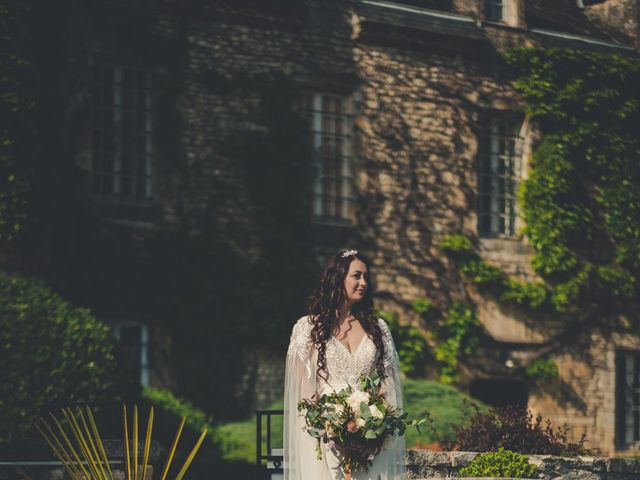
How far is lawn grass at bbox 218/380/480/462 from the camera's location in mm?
15945

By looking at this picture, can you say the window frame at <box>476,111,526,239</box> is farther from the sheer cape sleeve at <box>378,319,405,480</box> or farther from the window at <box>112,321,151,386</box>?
the sheer cape sleeve at <box>378,319,405,480</box>

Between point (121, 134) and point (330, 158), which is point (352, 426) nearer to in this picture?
point (121, 134)

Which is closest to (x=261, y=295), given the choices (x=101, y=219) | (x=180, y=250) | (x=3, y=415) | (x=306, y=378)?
(x=180, y=250)

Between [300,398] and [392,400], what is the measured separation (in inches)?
22.5

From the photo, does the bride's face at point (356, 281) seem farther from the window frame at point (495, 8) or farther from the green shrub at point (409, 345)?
the window frame at point (495, 8)

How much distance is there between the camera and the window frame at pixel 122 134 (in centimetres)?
1792

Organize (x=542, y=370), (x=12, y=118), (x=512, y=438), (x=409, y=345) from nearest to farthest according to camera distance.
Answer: (x=512, y=438), (x=12, y=118), (x=409, y=345), (x=542, y=370)

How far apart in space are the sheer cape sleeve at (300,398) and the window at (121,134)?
10.1 metres

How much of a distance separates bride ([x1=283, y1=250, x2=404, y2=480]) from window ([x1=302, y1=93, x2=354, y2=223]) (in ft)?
36.0

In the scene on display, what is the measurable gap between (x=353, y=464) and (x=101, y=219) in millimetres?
10318

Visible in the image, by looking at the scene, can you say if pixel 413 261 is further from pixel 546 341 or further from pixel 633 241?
pixel 633 241

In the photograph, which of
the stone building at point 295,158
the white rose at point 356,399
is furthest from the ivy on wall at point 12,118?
the white rose at point 356,399

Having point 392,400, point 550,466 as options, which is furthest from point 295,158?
point 392,400

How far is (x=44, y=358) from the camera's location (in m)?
14.6
